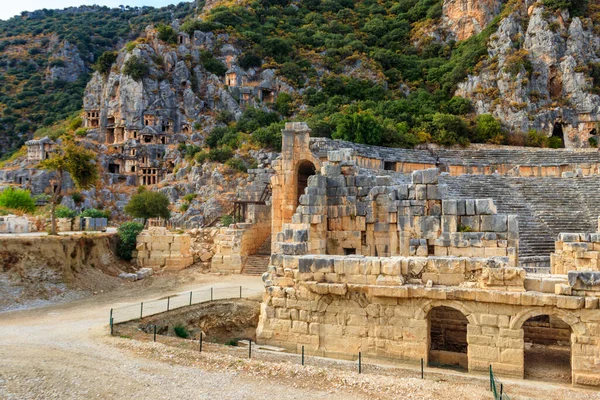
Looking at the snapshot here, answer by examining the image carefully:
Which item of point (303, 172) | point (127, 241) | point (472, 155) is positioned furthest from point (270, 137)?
point (127, 241)

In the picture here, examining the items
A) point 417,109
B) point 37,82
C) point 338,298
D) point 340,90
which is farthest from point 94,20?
point 338,298

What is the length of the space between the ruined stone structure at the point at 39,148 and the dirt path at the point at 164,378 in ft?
154

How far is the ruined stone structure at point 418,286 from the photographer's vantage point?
9461mm

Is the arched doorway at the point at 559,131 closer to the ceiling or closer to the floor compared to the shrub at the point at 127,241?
closer to the ceiling

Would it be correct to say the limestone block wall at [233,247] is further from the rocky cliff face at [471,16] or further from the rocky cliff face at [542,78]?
the rocky cliff face at [471,16]

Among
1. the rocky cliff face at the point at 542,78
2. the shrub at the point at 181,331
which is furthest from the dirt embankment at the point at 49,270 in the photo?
the rocky cliff face at the point at 542,78

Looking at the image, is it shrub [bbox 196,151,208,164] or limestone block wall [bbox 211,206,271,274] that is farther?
shrub [bbox 196,151,208,164]

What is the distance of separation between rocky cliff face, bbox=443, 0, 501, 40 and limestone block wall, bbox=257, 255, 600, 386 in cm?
5427

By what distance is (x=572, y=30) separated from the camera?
4581 cm

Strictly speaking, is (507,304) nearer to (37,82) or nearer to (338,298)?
(338,298)

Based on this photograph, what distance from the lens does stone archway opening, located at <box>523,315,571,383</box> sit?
9.98 meters

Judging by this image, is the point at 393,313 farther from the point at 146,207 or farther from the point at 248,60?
the point at 248,60

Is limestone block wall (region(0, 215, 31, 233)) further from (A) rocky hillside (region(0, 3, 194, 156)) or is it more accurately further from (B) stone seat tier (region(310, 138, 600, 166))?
(A) rocky hillside (region(0, 3, 194, 156))

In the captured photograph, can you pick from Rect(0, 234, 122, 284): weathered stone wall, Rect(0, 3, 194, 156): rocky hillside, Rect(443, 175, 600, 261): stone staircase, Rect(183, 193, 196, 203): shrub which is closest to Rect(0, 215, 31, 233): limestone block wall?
Rect(0, 234, 122, 284): weathered stone wall
